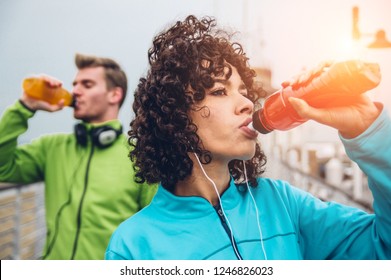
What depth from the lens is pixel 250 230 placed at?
102 centimetres

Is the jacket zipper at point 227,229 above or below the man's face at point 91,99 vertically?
below

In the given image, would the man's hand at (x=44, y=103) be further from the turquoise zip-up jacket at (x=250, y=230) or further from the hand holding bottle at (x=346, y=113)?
the hand holding bottle at (x=346, y=113)

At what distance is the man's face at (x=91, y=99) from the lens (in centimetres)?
149

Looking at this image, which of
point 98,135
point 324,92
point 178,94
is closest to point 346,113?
point 324,92

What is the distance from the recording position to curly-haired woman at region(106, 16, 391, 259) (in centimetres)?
99

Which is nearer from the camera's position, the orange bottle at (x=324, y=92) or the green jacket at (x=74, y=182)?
the orange bottle at (x=324, y=92)

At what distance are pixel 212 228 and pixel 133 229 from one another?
153 millimetres

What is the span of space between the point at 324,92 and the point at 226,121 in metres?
0.22

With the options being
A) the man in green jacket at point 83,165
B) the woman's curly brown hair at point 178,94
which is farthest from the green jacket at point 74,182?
the woman's curly brown hair at point 178,94

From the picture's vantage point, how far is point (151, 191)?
139cm

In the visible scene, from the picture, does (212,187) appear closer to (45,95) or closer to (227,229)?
(227,229)
